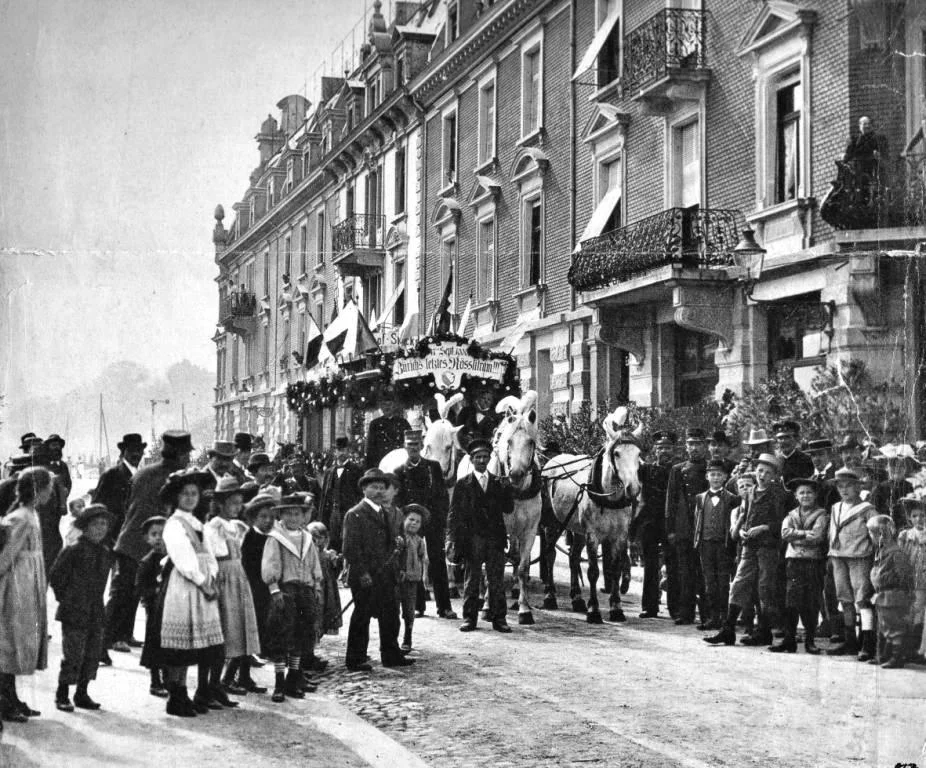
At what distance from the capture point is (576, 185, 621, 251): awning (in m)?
22.1

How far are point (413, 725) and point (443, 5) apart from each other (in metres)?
25.0

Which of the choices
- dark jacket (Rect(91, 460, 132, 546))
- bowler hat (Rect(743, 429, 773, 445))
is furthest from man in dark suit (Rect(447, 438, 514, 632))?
dark jacket (Rect(91, 460, 132, 546))

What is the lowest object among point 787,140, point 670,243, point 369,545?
point 369,545

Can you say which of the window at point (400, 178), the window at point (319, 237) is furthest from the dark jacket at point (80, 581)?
the window at point (400, 178)

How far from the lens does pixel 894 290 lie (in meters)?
15.3

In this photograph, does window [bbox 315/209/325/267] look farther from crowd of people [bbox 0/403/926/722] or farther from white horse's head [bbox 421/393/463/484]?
crowd of people [bbox 0/403/926/722]

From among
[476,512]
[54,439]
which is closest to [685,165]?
[476,512]

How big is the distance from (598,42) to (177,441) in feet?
49.4

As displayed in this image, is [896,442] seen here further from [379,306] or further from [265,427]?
[379,306]

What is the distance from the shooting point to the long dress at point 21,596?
7316 mm

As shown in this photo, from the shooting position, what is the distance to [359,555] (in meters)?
10.0

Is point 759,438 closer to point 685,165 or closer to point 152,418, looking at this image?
point 152,418

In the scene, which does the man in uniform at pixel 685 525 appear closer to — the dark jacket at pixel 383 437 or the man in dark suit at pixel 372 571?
the man in dark suit at pixel 372 571

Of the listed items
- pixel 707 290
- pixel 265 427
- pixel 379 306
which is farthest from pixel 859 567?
pixel 379 306
